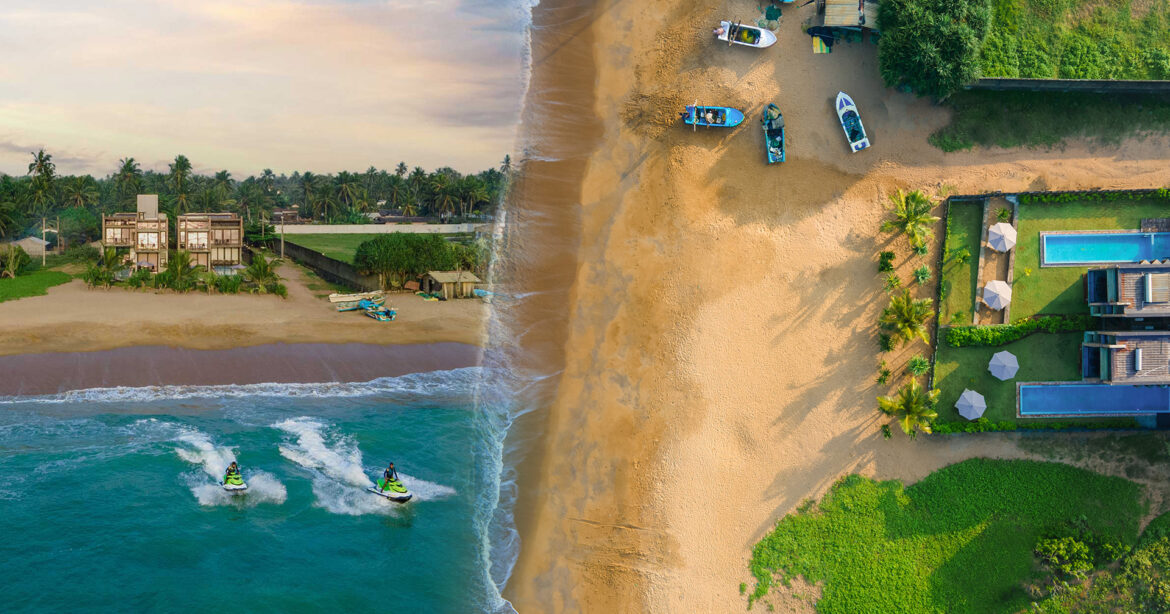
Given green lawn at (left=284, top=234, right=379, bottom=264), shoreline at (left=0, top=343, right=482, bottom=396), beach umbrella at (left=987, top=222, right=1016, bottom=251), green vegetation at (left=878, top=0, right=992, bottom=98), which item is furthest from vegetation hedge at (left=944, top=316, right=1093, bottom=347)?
green lawn at (left=284, top=234, right=379, bottom=264)

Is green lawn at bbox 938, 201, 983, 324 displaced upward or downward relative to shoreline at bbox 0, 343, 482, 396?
upward

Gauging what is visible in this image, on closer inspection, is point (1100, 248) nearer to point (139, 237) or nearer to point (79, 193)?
point (139, 237)

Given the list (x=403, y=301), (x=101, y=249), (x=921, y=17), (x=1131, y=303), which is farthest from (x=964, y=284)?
(x=101, y=249)

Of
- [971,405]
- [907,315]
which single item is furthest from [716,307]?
[971,405]

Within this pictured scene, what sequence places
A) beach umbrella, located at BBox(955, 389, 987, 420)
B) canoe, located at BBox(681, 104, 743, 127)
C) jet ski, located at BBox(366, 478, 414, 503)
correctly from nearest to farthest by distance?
beach umbrella, located at BBox(955, 389, 987, 420) < canoe, located at BBox(681, 104, 743, 127) < jet ski, located at BBox(366, 478, 414, 503)

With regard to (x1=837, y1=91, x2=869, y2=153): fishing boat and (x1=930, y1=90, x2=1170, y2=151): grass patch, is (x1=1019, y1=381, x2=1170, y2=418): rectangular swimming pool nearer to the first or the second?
(x1=930, y1=90, x2=1170, y2=151): grass patch

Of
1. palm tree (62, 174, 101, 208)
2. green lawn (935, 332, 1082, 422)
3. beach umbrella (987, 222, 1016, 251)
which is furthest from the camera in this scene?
palm tree (62, 174, 101, 208)
